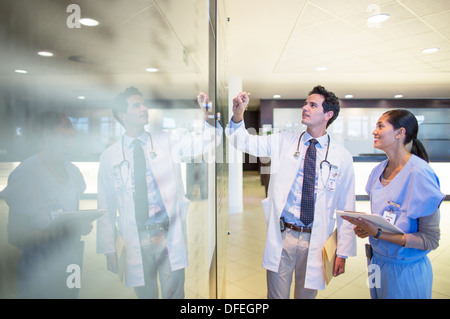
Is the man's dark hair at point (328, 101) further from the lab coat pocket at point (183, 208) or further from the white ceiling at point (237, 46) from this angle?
the lab coat pocket at point (183, 208)

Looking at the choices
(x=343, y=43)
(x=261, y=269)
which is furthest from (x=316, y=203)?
(x=343, y=43)

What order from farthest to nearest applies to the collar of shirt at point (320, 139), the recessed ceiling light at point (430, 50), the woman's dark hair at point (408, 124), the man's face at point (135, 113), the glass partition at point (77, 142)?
the recessed ceiling light at point (430, 50) < the collar of shirt at point (320, 139) < the woman's dark hair at point (408, 124) < the man's face at point (135, 113) < the glass partition at point (77, 142)

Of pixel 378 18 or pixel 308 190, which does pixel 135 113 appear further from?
pixel 378 18

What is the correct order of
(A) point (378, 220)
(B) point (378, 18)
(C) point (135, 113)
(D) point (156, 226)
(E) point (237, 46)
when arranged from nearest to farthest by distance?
(C) point (135, 113)
(D) point (156, 226)
(A) point (378, 220)
(B) point (378, 18)
(E) point (237, 46)

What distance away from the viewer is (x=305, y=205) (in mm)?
1395

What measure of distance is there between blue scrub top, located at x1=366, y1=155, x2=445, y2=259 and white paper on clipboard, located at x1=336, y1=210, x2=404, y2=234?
0.08 m

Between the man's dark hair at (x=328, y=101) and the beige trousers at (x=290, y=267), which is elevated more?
the man's dark hair at (x=328, y=101)

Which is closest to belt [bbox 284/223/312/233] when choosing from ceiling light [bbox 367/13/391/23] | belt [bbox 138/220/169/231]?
belt [bbox 138/220/169/231]

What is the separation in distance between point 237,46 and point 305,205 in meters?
2.63

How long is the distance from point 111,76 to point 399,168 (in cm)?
144

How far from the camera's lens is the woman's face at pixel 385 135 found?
1.34 meters

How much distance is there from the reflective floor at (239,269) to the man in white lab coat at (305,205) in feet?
1.66

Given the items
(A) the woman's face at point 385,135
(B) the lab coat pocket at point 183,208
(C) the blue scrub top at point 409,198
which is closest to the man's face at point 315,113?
(A) the woman's face at point 385,135

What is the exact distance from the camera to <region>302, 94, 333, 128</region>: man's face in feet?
4.81
